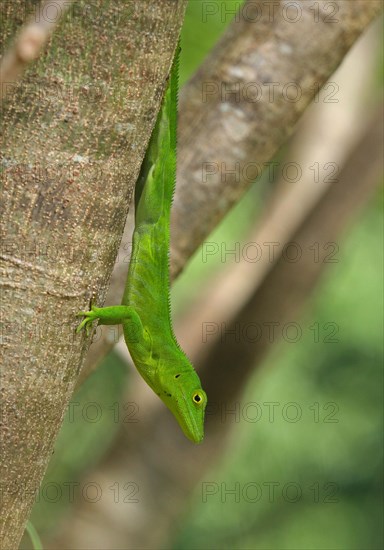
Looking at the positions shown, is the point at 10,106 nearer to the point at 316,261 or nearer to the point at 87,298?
the point at 87,298

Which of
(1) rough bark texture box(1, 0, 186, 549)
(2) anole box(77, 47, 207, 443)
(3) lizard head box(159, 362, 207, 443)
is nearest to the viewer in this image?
(1) rough bark texture box(1, 0, 186, 549)

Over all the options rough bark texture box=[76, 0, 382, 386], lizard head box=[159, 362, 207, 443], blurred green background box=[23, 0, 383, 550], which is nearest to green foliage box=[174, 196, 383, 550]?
blurred green background box=[23, 0, 383, 550]


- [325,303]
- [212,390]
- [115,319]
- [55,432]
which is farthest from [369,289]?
[55,432]

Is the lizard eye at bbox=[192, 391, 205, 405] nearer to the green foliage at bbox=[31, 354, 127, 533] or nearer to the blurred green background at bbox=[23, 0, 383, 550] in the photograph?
the green foliage at bbox=[31, 354, 127, 533]

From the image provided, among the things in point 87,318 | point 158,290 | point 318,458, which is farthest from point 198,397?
point 318,458

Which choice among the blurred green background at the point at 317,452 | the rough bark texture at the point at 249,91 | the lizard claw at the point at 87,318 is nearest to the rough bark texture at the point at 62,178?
the lizard claw at the point at 87,318

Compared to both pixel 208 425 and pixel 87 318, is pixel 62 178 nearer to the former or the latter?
pixel 87 318
